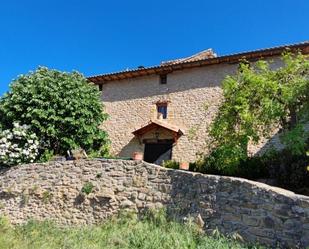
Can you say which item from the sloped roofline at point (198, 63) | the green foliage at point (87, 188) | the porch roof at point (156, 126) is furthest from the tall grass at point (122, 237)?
the sloped roofline at point (198, 63)

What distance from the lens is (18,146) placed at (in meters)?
12.5

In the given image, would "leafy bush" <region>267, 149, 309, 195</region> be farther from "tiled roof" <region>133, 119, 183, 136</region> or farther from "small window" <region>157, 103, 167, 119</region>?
"small window" <region>157, 103, 167, 119</region>

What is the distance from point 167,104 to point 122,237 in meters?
10.1

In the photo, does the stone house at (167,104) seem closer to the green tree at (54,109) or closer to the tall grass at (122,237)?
the green tree at (54,109)

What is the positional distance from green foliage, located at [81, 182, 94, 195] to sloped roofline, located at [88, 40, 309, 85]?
8.50 meters

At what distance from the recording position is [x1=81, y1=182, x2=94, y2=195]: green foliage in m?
9.84

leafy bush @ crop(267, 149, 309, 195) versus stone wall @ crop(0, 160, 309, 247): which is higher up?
leafy bush @ crop(267, 149, 309, 195)

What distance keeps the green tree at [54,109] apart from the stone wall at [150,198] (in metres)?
2.09

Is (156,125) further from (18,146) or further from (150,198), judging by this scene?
(150,198)

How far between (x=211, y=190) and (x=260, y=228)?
142cm

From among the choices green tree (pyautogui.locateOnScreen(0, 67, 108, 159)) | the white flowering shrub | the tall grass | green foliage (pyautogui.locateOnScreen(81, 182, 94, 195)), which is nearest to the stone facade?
green tree (pyautogui.locateOnScreen(0, 67, 108, 159))

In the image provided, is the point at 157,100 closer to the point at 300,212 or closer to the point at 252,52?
the point at 252,52

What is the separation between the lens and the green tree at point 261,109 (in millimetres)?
9172

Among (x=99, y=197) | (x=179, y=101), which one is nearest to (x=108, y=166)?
(x=99, y=197)
